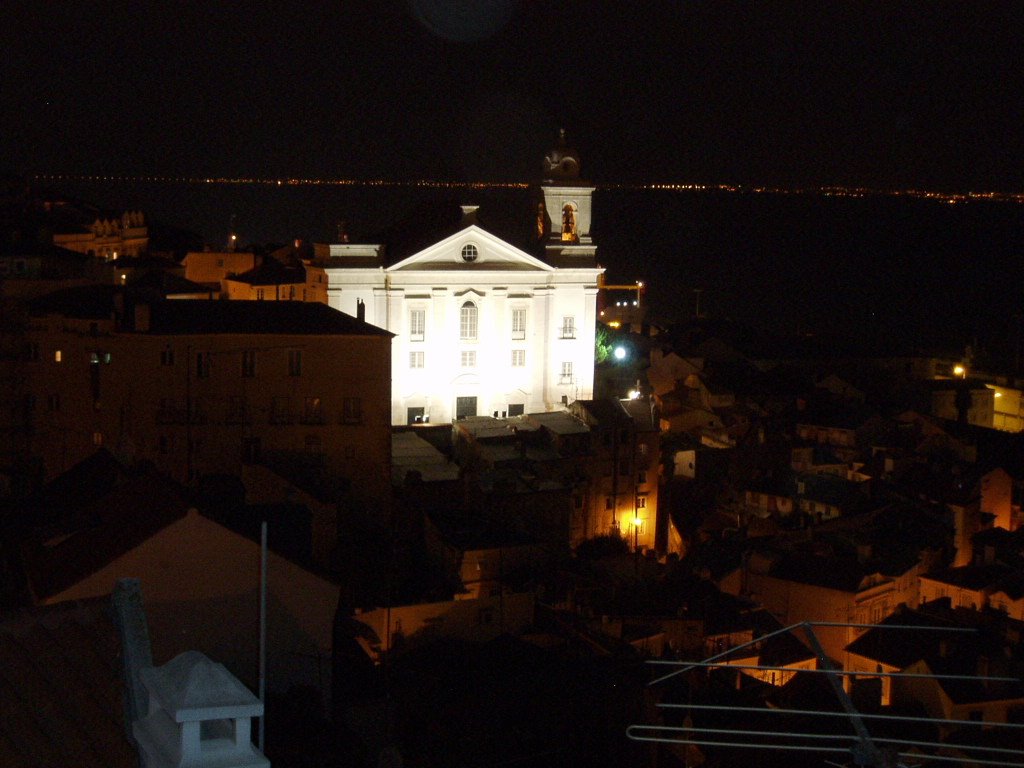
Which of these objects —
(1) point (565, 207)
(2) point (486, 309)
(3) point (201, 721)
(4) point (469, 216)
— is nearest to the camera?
(3) point (201, 721)

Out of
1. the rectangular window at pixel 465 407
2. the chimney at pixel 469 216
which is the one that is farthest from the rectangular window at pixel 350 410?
the chimney at pixel 469 216

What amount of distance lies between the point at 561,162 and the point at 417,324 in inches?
176

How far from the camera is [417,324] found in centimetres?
2367

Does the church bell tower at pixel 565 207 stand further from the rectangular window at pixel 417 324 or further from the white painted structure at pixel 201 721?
the white painted structure at pixel 201 721

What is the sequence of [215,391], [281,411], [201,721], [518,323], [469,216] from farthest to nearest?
[518,323], [469,216], [281,411], [215,391], [201,721]

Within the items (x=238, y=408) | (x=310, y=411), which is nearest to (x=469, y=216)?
(x=310, y=411)

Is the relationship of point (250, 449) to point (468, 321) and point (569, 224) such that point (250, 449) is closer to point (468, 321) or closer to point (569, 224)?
point (468, 321)

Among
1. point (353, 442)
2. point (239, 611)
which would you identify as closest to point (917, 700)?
point (353, 442)

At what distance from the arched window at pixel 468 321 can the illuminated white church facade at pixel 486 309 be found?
20mm

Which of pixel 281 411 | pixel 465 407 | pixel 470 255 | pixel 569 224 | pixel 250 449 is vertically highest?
pixel 569 224

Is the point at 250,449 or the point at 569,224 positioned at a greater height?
the point at 569,224

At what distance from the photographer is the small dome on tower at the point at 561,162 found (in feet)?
80.9

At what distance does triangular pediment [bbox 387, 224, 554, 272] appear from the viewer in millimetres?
23375

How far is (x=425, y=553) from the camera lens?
14625mm
